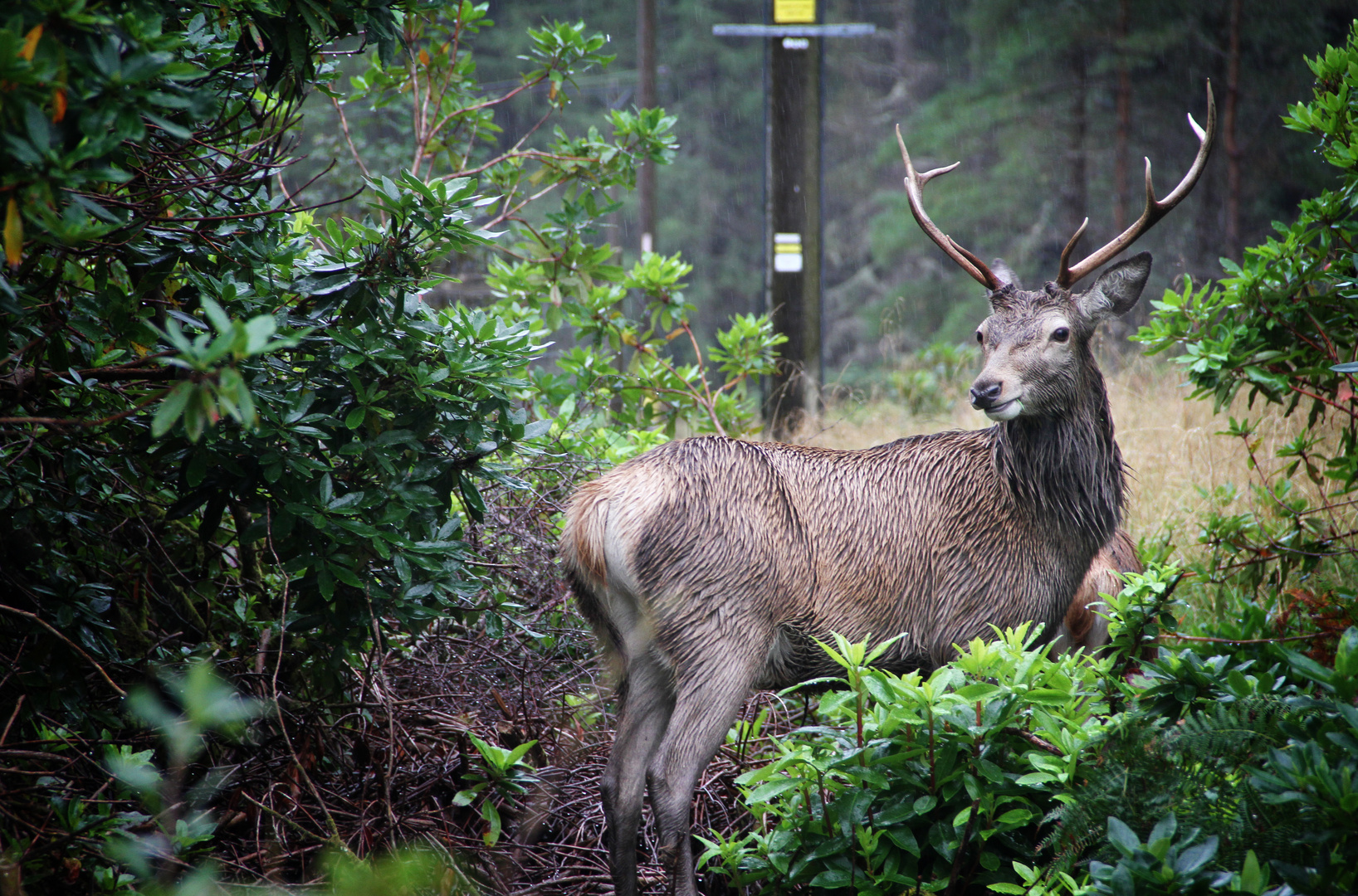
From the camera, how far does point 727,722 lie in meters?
3.20

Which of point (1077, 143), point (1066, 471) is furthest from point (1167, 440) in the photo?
point (1077, 143)

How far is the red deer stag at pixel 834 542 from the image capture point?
3234mm

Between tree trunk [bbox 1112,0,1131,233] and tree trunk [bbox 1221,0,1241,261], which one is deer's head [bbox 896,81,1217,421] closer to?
tree trunk [bbox 1221,0,1241,261]

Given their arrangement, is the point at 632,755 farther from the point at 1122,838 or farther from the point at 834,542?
the point at 1122,838

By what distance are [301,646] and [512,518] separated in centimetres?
129

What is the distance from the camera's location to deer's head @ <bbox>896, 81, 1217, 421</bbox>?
142 inches

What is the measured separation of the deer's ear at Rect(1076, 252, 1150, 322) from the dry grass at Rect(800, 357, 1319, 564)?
3.65 ft

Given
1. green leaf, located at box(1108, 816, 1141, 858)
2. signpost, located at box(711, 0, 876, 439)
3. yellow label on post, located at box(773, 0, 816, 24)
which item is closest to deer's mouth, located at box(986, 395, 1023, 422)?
green leaf, located at box(1108, 816, 1141, 858)

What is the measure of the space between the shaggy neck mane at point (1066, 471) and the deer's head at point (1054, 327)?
0.07 meters

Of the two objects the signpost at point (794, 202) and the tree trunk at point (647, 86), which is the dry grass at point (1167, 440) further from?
the tree trunk at point (647, 86)

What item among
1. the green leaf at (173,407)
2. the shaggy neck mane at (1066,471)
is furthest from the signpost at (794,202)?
the green leaf at (173,407)

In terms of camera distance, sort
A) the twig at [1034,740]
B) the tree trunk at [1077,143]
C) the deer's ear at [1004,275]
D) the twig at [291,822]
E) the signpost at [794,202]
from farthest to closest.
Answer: the tree trunk at [1077,143], the signpost at [794,202], the deer's ear at [1004,275], the twig at [291,822], the twig at [1034,740]

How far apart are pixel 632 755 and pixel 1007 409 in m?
1.88

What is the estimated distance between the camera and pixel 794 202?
7777 millimetres
